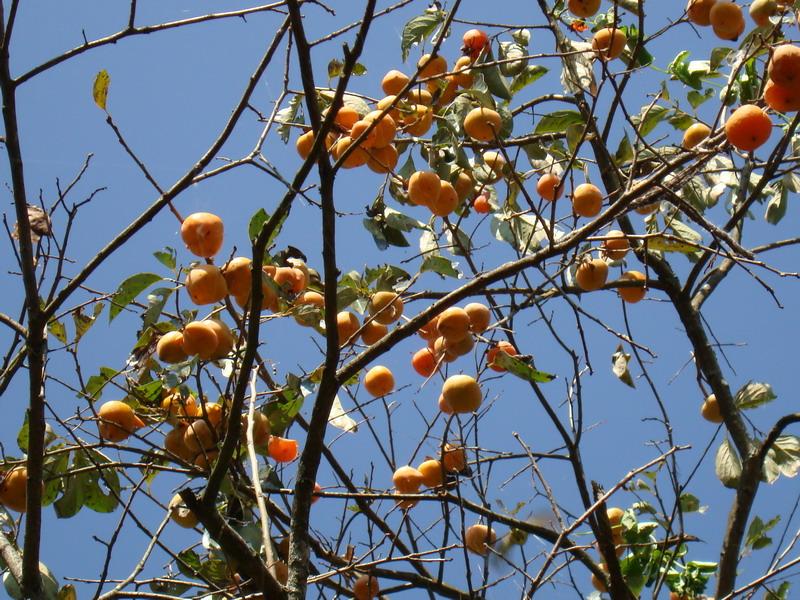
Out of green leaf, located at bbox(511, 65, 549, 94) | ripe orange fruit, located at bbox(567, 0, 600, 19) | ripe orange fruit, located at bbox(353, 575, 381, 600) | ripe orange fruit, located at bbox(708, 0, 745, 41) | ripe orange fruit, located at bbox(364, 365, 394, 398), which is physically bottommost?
ripe orange fruit, located at bbox(353, 575, 381, 600)

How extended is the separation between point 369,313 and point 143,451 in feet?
1.86

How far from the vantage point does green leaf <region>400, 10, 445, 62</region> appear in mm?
1933

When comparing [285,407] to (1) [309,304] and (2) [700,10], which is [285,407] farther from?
(2) [700,10]

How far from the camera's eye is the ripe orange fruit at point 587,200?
1777 millimetres

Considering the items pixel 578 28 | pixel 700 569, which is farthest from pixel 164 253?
pixel 700 569

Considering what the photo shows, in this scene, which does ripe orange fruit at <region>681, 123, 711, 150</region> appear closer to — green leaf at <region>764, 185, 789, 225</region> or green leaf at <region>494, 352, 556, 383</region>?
green leaf at <region>764, 185, 789, 225</region>

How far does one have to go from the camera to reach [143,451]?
4.25 feet

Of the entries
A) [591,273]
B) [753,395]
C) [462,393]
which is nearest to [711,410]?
[753,395]

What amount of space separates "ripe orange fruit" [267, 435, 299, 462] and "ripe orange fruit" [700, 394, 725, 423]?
1047 millimetres

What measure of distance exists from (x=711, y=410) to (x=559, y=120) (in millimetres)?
820

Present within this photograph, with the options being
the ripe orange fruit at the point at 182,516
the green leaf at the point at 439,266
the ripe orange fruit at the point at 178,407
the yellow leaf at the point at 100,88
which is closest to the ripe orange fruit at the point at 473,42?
the green leaf at the point at 439,266

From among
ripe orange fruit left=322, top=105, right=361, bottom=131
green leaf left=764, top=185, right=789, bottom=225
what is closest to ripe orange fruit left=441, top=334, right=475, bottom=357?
ripe orange fruit left=322, top=105, right=361, bottom=131

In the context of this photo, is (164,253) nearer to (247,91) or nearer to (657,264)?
(247,91)

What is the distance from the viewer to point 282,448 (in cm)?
164
